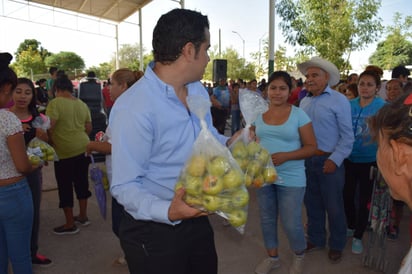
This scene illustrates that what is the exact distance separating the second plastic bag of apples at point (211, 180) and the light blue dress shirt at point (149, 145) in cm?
9

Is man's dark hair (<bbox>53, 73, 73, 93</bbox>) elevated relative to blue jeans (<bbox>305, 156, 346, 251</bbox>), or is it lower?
elevated

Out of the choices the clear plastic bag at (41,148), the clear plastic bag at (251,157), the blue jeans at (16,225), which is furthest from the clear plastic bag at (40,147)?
the clear plastic bag at (251,157)

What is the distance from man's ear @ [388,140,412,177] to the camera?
3.25 feet

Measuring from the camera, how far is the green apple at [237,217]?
1502 millimetres

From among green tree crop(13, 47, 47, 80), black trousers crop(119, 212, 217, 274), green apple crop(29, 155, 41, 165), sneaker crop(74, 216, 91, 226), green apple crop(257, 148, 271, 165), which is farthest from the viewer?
green tree crop(13, 47, 47, 80)

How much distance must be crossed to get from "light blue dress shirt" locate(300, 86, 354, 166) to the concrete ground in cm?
108

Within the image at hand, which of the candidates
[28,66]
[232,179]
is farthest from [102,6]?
[28,66]

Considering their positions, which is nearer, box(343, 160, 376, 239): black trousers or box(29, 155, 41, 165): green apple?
box(29, 155, 41, 165): green apple

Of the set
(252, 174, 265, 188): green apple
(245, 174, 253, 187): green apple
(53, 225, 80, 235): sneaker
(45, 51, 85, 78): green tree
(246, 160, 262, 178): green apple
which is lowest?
(53, 225, 80, 235): sneaker

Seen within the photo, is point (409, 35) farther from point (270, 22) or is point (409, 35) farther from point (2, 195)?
point (2, 195)

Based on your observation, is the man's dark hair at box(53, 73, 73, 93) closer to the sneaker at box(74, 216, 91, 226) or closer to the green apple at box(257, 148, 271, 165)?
the sneaker at box(74, 216, 91, 226)

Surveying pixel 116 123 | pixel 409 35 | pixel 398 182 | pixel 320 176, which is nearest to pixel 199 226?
pixel 116 123

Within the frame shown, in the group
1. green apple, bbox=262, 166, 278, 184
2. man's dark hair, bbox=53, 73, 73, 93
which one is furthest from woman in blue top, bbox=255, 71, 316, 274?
man's dark hair, bbox=53, 73, 73, 93

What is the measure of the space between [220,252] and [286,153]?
1482 millimetres
